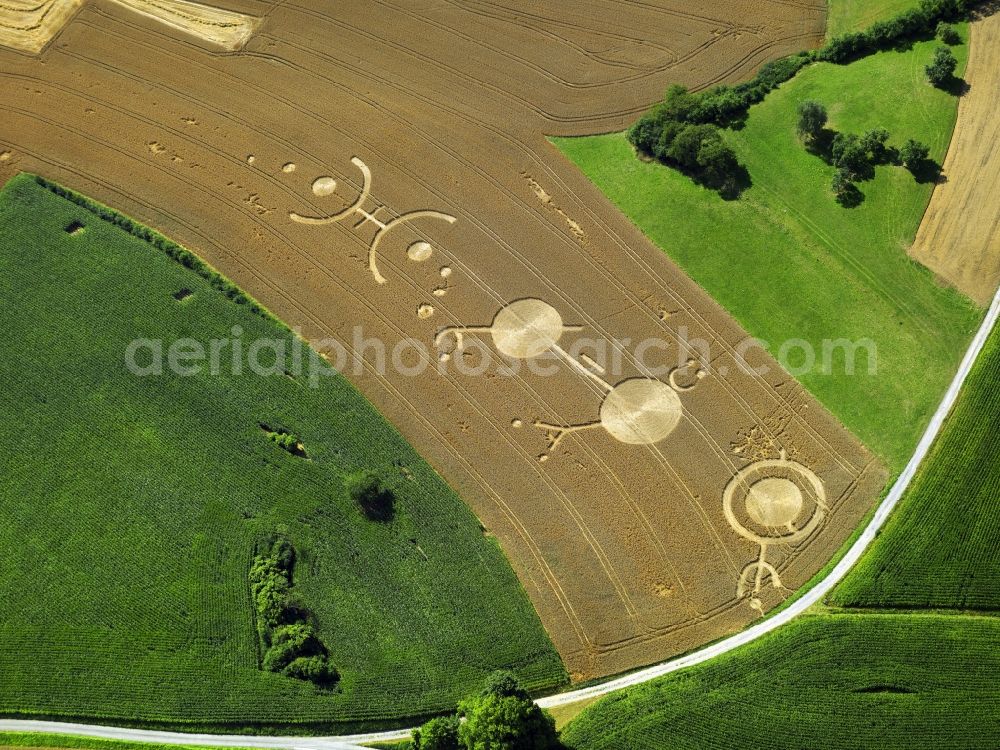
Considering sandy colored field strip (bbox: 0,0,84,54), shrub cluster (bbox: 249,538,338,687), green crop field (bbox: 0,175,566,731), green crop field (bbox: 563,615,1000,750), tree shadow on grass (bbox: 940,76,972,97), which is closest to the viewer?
green crop field (bbox: 563,615,1000,750)

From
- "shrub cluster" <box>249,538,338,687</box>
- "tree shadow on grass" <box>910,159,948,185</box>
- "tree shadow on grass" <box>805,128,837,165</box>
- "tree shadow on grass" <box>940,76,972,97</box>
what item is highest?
"tree shadow on grass" <box>940,76,972,97</box>

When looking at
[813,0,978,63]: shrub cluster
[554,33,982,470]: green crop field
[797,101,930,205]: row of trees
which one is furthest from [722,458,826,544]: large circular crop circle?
[813,0,978,63]: shrub cluster

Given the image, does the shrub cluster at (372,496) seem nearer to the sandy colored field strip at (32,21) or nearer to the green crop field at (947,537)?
the green crop field at (947,537)

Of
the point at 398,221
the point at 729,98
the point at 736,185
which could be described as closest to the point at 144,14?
the point at 398,221

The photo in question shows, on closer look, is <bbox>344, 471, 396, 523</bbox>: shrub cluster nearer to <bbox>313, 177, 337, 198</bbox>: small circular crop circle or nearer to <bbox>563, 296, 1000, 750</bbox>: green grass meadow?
<bbox>563, 296, 1000, 750</bbox>: green grass meadow

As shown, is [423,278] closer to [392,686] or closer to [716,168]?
[716,168]

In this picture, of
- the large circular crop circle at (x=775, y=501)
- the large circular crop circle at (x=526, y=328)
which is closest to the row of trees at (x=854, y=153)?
the large circular crop circle at (x=775, y=501)

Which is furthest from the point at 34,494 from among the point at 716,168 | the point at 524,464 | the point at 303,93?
the point at 716,168
